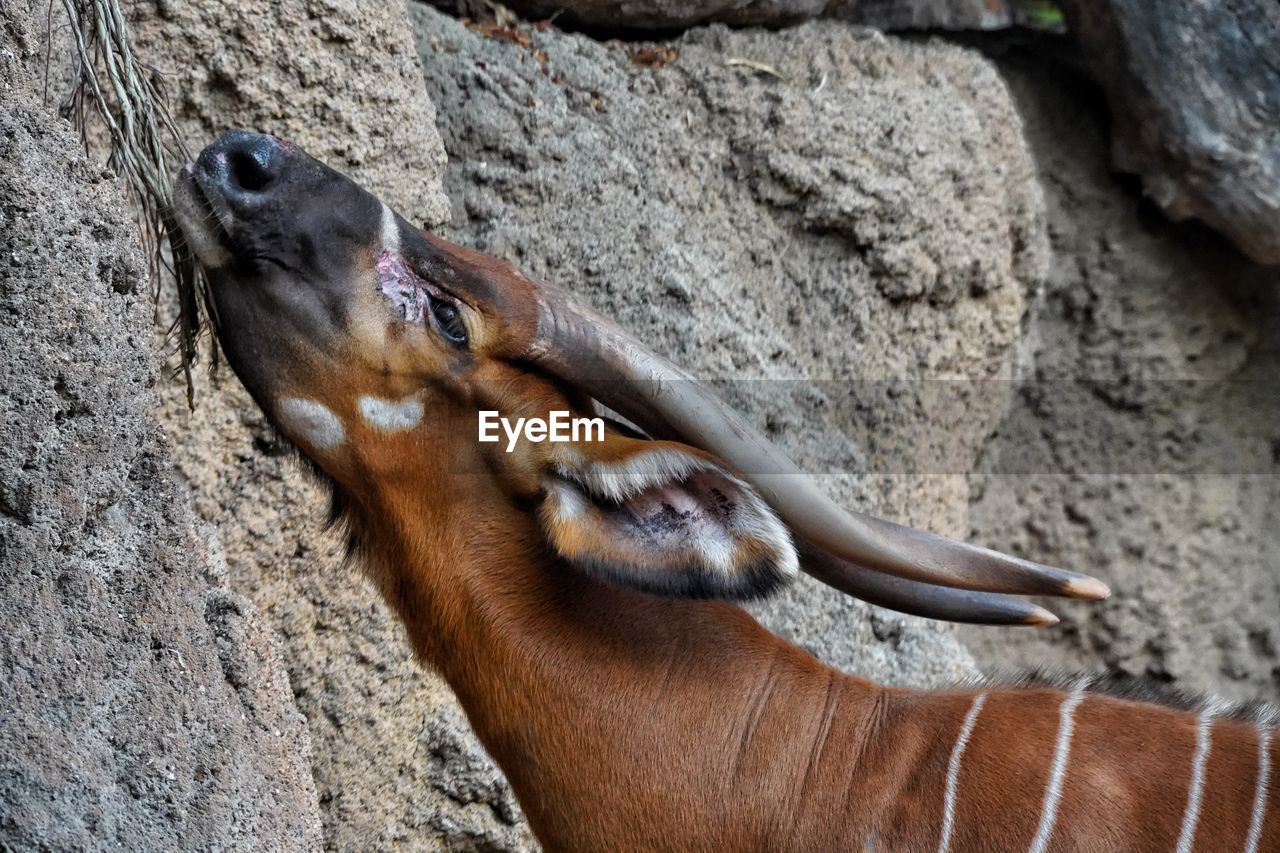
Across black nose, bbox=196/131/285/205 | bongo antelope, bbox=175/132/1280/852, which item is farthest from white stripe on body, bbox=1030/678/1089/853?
black nose, bbox=196/131/285/205

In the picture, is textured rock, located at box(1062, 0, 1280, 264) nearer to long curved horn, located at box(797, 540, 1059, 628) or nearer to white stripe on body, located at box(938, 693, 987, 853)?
long curved horn, located at box(797, 540, 1059, 628)

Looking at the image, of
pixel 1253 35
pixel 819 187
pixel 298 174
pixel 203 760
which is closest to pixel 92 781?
pixel 203 760

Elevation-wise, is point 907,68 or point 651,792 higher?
point 907,68

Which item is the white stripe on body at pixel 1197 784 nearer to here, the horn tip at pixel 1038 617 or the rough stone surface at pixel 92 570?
the horn tip at pixel 1038 617

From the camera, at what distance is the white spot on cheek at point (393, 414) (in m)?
2.71

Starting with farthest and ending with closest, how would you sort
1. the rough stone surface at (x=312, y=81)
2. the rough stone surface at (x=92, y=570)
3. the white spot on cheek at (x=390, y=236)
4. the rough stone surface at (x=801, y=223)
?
the rough stone surface at (x=801, y=223)
the rough stone surface at (x=312, y=81)
the white spot on cheek at (x=390, y=236)
the rough stone surface at (x=92, y=570)

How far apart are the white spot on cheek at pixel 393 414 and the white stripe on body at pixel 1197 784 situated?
1.61 meters

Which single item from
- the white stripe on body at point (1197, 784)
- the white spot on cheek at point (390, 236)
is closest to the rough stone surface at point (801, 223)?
the white spot on cheek at point (390, 236)

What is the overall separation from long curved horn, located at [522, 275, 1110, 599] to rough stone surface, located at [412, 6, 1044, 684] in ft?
4.41

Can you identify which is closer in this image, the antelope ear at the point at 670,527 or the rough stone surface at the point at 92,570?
the rough stone surface at the point at 92,570

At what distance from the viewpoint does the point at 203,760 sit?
2336mm

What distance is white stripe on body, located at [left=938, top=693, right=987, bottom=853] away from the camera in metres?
2.53

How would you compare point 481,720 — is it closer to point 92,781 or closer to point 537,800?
point 537,800

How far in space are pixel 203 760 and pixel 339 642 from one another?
1.19 meters
